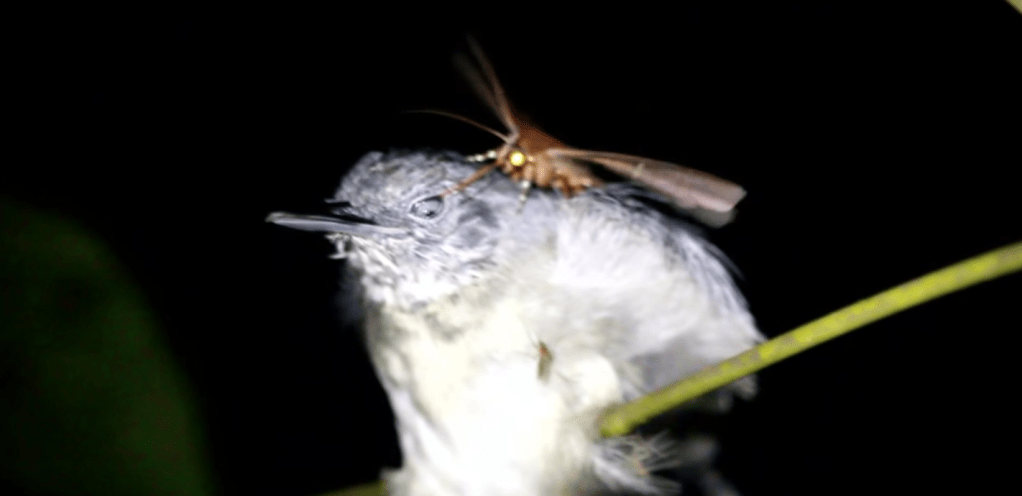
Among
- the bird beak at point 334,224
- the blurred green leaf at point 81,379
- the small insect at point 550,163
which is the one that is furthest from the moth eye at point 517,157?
the blurred green leaf at point 81,379

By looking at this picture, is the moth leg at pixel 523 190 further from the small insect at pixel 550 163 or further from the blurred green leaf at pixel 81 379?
the blurred green leaf at pixel 81 379

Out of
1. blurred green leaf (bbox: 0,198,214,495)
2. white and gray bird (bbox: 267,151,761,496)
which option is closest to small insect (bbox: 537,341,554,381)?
white and gray bird (bbox: 267,151,761,496)

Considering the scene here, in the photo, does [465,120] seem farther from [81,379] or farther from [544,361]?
[81,379]

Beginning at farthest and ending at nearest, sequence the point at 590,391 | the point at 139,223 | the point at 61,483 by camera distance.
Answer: the point at 139,223 → the point at 61,483 → the point at 590,391

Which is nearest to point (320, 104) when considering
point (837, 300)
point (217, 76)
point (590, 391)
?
point (217, 76)

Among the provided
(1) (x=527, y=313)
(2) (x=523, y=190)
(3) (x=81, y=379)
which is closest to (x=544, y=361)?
(1) (x=527, y=313)

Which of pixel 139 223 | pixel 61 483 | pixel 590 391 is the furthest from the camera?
→ pixel 139 223

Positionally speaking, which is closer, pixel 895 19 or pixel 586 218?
pixel 586 218

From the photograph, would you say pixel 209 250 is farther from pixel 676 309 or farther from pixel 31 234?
pixel 676 309
